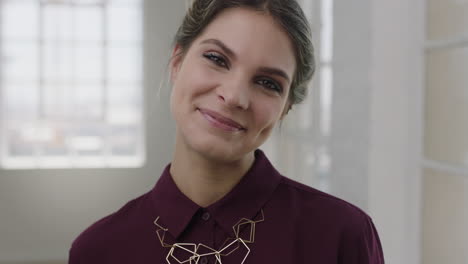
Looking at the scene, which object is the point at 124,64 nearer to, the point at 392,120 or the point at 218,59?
the point at 392,120

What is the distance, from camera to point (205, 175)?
108cm

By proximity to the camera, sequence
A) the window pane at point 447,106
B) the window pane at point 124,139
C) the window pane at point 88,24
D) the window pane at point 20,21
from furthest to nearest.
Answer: the window pane at point 124,139 → the window pane at point 88,24 → the window pane at point 20,21 → the window pane at point 447,106

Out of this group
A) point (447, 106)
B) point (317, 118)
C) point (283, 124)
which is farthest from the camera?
point (283, 124)

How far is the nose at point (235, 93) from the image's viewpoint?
925 millimetres

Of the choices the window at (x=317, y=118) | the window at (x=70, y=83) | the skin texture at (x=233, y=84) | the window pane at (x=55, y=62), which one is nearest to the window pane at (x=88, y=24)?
the window at (x=70, y=83)

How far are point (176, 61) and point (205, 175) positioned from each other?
0.25m

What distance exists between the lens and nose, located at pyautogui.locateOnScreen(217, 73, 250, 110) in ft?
3.04

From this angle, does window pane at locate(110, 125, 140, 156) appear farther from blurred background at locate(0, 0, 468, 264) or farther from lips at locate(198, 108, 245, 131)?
lips at locate(198, 108, 245, 131)

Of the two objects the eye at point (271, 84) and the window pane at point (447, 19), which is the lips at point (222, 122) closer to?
the eye at point (271, 84)

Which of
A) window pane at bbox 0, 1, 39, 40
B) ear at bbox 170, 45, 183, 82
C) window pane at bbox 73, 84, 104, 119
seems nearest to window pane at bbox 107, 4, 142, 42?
window pane at bbox 73, 84, 104, 119

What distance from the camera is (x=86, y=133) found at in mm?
4926

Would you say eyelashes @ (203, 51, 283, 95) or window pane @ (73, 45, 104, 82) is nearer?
eyelashes @ (203, 51, 283, 95)

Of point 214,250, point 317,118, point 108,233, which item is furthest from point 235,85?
point 317,118

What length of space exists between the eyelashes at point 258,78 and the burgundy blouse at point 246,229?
0.21 m
